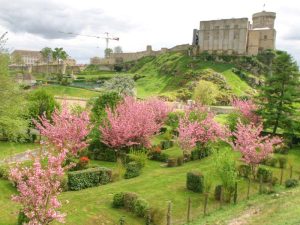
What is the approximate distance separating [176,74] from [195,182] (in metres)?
90.1

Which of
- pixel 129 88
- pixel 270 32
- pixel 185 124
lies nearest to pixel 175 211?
pixel 185 124

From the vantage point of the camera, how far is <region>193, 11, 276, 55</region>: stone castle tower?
116m

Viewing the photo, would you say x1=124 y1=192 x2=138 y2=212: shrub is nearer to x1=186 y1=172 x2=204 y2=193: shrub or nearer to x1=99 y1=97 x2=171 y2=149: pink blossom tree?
→ x1=186 y1=172 x2=204 y2=193: shrub

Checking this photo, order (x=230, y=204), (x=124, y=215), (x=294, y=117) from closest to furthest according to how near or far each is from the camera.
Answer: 1. (x=124, y=215)
2. (x=230, y=204)
3. (x=294, y=117)

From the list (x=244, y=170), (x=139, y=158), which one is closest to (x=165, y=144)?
(x=139, y=158)

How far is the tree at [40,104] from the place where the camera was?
41.5 m

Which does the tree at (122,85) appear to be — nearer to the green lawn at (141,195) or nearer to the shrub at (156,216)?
the green lawn at (141,195)

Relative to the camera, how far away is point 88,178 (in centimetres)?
2564

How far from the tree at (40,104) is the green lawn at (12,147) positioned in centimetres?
371

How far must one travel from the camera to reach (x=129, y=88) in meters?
67.6

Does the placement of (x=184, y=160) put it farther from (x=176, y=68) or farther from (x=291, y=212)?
(x=176, y=68)

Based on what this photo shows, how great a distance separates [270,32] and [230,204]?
104291 millimetres

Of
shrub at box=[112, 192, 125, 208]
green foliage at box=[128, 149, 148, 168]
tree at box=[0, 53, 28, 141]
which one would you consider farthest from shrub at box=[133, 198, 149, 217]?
tree at box=[0, 53, 28, 141]

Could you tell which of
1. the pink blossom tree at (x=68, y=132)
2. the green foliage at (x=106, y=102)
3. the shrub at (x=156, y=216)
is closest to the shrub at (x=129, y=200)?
the shrub at (x=156, y=216)
